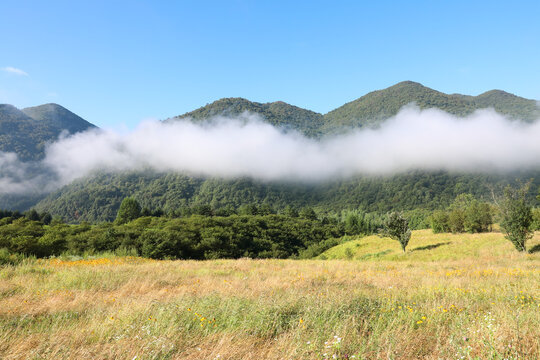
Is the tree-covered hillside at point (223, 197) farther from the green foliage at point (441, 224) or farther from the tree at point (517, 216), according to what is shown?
the tree at point (517, 216)

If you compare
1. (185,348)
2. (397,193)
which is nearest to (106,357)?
(185,348)

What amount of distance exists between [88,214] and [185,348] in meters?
196

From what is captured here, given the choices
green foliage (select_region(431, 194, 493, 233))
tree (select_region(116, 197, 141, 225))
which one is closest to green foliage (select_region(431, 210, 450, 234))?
green foliage (select_region(431, 194, 493, 233))

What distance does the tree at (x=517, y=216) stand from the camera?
2227 cm

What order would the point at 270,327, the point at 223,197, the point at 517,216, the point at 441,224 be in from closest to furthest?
the point at 270,327, the point at 517,216, the point at 441,224, the point at 223,197

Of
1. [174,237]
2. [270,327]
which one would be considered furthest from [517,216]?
[174,237]

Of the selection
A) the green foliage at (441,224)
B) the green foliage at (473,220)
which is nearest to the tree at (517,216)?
the green foliage at (473,220)

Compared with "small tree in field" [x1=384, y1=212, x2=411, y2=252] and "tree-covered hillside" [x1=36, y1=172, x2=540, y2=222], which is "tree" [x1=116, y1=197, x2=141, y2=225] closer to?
"tree-covered hillside" [x1=36, y1=172, x2=540, y2=222]

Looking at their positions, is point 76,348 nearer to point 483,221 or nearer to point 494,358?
point 494,358

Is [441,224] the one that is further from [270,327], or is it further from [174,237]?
[270,327]

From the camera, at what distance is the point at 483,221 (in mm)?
44188

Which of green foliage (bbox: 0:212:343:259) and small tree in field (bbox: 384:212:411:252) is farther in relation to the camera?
green foliage (bbox: 0:212:343:259)

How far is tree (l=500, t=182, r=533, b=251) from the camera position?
2227cm

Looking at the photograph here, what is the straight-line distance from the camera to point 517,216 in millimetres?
22234
